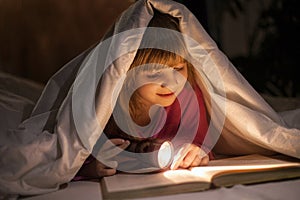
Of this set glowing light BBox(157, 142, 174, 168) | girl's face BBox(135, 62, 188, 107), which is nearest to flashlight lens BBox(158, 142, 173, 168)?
glowing light BBox(157, 142, 174, 168)

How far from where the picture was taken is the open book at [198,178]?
83cm

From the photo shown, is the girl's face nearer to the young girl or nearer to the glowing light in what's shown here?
the young girl

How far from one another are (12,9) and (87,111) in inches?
40.9

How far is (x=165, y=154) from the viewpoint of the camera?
95 centimetres

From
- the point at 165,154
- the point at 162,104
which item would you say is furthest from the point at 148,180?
the point at 162,104

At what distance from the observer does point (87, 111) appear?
902mm

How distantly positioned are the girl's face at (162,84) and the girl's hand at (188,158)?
0.40ft

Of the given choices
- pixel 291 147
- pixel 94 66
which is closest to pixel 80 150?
pixel 94 66

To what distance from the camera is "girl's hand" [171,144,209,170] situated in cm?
97

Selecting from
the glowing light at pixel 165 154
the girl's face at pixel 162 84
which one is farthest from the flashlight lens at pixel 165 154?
the girl's face at pixel 162 84

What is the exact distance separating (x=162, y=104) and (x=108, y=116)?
167mm

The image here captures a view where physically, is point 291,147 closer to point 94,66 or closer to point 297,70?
point 94,66

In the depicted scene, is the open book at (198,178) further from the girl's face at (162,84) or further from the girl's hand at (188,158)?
the girl's face at (162,84)

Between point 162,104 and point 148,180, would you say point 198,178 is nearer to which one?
point 148,180
